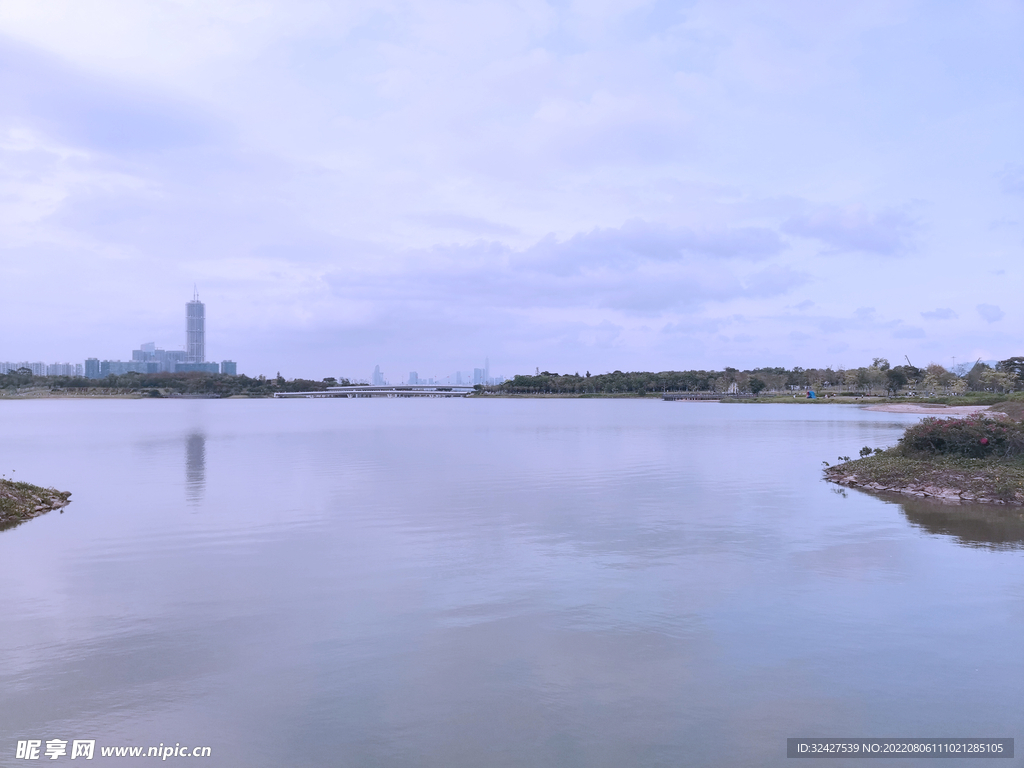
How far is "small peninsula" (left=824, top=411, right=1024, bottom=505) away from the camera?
28.9m

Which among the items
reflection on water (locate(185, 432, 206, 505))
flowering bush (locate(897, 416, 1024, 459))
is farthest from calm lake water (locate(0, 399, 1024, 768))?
flowering bush (locate(897, 416, 1024, 459))

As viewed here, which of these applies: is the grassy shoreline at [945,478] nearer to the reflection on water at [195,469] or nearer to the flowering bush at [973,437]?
the flowering bush at [973,437]

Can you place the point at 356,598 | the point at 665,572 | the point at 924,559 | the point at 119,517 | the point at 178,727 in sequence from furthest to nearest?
the point at 119,517, the point at 924,559, the point at 665,572, the point at 356,598, the point at 178,727

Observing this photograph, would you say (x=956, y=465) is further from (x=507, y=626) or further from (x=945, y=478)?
(x=507, y=626)

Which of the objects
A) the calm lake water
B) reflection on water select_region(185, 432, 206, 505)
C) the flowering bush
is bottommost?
the calm lake water

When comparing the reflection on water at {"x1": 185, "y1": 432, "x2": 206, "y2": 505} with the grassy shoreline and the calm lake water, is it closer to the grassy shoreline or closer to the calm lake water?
the calm lake water

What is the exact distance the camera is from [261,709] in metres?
10.6

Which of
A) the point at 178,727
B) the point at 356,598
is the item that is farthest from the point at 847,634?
the point at 178,727

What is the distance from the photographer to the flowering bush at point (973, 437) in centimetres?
3105

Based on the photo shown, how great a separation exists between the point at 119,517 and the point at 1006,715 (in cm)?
2599

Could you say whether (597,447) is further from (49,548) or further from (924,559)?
(49,548)

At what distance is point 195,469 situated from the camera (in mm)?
40594

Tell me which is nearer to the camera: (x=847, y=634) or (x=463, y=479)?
(x=847, y=634)

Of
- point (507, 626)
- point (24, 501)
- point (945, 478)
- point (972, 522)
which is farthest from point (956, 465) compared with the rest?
point (24, 501)
